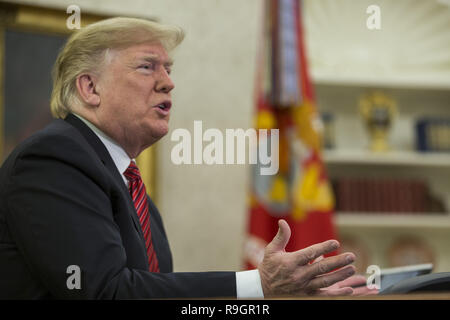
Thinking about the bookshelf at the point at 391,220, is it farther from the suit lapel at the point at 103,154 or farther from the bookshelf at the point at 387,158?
the suit lapel at the point at 103,154

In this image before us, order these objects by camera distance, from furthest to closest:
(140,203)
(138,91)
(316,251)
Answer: (140,203) < (138,91) < (316,251)

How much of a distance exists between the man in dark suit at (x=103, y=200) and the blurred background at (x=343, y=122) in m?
1.47

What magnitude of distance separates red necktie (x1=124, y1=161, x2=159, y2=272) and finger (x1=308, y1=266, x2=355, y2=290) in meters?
0.30

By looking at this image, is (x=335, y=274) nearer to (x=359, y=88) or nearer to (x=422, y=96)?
(x=359, y=88)

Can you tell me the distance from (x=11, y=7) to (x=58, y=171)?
2.08 metres

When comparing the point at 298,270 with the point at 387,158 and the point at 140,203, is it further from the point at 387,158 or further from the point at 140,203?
the point at 387,158

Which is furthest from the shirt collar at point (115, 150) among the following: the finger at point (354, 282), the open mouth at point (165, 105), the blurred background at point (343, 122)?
the blurred background at point (343, 122)

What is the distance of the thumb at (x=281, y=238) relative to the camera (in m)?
0.75

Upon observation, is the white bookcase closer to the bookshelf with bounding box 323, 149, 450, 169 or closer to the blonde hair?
the bookshelf with bounding box 323, 149, 450, 169

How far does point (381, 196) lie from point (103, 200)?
267 cm

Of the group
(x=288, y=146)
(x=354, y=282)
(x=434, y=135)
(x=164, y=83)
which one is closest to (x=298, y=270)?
(x=354, y=282)

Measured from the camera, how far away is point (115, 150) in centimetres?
93

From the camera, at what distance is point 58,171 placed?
0.81m
